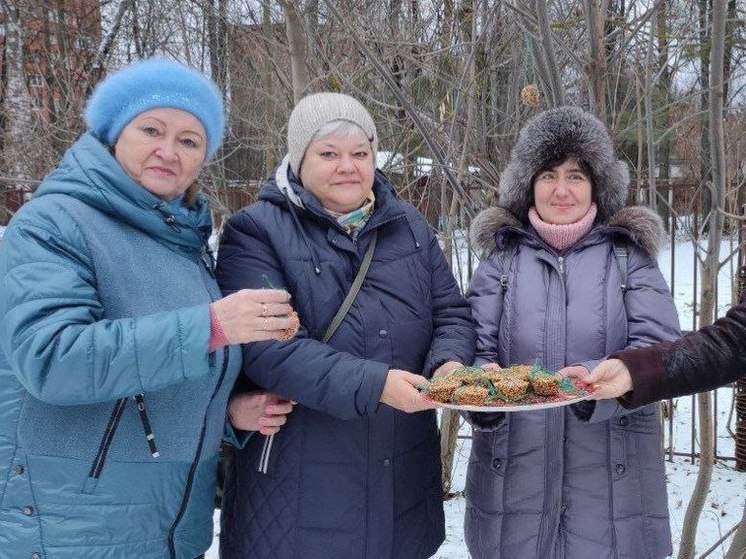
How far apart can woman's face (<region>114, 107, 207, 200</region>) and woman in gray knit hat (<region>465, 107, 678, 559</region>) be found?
1079 millimetres

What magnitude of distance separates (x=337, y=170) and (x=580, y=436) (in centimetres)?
116

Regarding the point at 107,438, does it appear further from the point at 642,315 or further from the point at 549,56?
the point at 549,56

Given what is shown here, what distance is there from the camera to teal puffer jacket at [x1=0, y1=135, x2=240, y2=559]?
155 cm

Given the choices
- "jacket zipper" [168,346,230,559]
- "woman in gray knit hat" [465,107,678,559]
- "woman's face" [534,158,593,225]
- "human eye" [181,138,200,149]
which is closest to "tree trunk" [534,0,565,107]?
"woman in gray knit hat" [465,107,678,559]

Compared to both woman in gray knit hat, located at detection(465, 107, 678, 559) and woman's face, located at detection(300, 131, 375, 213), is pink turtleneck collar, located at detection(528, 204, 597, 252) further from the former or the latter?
woman's face, located at detection(300, 131, 375, 213)

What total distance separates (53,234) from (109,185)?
21 centimetres

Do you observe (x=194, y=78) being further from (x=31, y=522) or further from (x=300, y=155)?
(x=31, y=522)

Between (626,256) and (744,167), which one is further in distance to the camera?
(744,167)

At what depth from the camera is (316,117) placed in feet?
7.22

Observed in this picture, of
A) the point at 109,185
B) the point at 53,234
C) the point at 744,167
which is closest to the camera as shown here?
the point at 53,234

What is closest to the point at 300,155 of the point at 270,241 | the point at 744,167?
the point at 270,241

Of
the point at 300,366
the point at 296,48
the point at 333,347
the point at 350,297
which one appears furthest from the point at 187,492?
the point at 296,48

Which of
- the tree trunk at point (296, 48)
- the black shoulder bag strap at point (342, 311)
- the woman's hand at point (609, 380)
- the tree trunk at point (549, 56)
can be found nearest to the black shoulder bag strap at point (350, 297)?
the black shoulder bag strap at point (342, 311)

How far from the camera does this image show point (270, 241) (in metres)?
2.12
